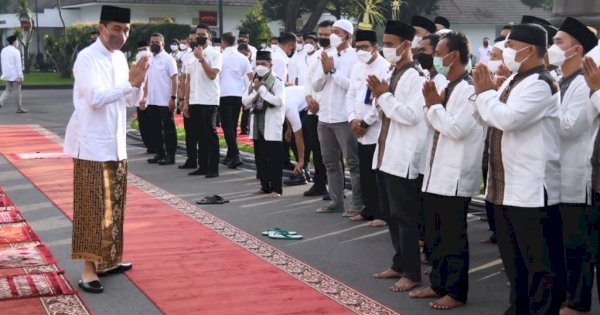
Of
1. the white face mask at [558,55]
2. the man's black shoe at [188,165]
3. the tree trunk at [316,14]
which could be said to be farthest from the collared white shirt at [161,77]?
the tree trunk at [316,14]

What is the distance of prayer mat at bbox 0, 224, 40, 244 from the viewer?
923 centimetres

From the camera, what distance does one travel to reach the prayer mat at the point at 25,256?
8.20 meters

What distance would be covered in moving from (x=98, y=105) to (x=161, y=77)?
25.4 ft

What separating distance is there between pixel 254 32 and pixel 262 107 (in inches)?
1276

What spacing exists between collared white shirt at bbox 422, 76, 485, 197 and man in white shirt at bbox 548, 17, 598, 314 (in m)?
0.61

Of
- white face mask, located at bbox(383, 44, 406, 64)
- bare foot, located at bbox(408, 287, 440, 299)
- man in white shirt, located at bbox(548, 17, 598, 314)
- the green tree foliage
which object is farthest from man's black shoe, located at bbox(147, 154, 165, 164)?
the green tree foliage

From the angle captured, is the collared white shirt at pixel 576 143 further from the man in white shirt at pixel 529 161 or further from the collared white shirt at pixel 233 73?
the collared white shirt at pixel 233 73

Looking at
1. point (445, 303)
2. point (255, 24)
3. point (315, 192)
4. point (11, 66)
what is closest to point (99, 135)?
point (445, 303)

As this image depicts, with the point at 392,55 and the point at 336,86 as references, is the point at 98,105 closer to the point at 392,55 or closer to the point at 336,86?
the point at 392,55

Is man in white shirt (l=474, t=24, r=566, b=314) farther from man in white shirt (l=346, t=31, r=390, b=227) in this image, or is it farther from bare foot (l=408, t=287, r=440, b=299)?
man in white shirt (l=346, t=31, r=390, b=227)

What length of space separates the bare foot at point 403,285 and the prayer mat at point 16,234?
12.2ft

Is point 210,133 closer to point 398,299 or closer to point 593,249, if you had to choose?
point 398,299

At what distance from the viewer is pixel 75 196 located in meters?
7.66

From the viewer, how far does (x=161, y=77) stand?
15102 mm
